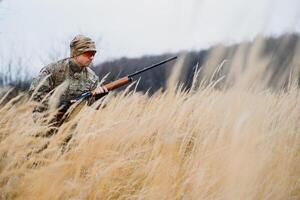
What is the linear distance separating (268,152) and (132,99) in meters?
0.65

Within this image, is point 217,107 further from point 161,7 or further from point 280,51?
Result: point 280,51

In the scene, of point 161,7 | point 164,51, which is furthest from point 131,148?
point 161,7

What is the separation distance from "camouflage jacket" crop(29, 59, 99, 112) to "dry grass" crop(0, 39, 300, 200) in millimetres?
148

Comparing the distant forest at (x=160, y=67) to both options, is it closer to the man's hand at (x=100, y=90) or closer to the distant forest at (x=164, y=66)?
the distant forest at (x=164, y=66)

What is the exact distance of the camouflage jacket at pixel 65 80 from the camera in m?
1.78

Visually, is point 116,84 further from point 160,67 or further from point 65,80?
point 160,67

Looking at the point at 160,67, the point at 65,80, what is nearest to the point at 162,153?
the point at 65,80

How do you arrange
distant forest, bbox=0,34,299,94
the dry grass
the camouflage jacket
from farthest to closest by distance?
1. distant forest, bbox=0,34,299,94
2. the camouflage jacket
3. the dry grass

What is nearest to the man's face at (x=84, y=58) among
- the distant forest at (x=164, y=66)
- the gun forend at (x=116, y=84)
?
the gun forend at (x=116, y=84)

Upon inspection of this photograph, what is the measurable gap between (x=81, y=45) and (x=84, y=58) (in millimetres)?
62

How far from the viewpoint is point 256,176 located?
151 centimetres

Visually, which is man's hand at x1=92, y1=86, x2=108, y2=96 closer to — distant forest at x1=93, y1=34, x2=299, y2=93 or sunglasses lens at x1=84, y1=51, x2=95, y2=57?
sunglasses lens at x1=84, y1=51, x2=95, y2=57

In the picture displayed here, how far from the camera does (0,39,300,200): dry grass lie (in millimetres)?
1299

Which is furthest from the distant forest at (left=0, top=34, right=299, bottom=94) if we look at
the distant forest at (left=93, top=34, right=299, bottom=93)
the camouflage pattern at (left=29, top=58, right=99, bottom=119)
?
the camouflage pattern at (left=29, top=58, right=99, bottom=119)
